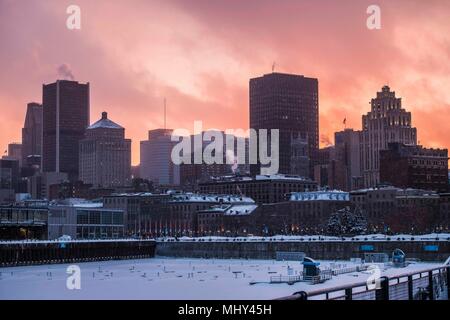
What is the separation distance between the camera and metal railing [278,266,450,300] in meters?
12.3

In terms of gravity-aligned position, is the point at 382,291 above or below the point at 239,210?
below

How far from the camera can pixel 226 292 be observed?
58.3 meters

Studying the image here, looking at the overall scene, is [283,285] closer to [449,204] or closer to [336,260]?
[336,260]

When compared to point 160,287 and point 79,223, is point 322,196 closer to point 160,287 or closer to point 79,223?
point 79,223

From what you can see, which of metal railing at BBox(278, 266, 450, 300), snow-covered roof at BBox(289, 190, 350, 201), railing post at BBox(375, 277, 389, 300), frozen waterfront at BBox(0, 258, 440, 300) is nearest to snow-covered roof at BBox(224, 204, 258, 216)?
snow-covered roof at BBox(289, 190, 350, 201)

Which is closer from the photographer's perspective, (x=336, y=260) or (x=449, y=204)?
(x=336, y=260)

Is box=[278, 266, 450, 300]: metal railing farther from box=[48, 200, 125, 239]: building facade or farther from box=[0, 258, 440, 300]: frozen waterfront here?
box=[48, 200, 125, 239]: building facade

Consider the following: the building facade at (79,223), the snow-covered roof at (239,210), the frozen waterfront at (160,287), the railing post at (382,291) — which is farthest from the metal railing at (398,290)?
the snow-covered roof at (239,210)

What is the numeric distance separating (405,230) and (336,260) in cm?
4124

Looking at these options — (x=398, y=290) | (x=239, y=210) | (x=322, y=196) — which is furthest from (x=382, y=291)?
(x=239, y=210)

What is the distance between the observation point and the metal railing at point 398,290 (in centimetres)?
1230

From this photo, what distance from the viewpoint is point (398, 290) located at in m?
16.3

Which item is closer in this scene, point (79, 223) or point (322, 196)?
point (79, 223)
